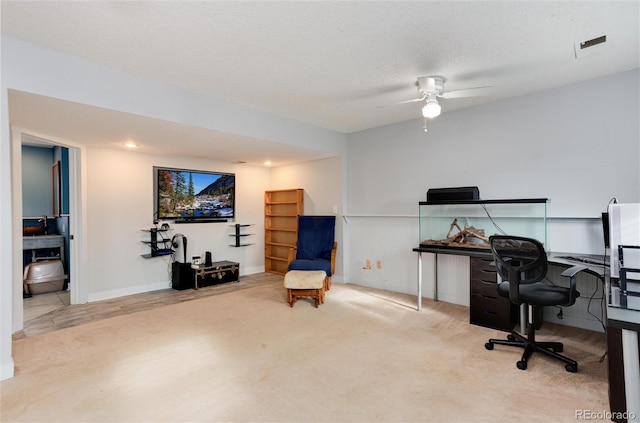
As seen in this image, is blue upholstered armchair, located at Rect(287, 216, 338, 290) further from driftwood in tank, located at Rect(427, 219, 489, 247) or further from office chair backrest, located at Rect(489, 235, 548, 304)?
office chair backrest, located at Rect(489, 235, 548, 304)

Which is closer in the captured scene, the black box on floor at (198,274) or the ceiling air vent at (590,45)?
the ceiling air vent at (590,45)

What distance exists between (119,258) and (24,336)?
60.7 inches

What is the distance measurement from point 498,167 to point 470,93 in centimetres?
95

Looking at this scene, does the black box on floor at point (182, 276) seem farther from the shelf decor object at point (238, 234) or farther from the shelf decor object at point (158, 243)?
the shelf decor object at point (238, 234)

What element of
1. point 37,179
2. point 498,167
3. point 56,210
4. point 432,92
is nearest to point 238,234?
point 56,210

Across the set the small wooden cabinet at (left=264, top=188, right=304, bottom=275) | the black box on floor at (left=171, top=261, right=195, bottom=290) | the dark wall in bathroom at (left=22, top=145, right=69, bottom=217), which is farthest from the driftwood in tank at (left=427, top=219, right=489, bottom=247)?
the dark wall in bathroom at (left=22, top=145, right=69, bottom=217)

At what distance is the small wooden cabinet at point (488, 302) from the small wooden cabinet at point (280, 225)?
3.09m

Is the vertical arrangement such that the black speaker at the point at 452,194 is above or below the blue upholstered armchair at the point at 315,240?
above

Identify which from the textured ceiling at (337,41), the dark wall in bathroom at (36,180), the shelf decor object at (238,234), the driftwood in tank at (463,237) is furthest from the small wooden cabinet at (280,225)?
the dark wall in bathroom at (36,180)

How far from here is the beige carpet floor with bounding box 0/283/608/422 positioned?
179 centimetres

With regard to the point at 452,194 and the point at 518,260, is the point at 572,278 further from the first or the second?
the point at 452,194

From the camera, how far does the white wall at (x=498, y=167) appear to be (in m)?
2.85

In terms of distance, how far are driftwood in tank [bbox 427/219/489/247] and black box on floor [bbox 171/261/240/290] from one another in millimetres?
3216

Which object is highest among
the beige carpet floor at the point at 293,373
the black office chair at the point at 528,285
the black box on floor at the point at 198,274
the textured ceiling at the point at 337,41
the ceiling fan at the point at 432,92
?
the textured ceiling at the point at 337,41
